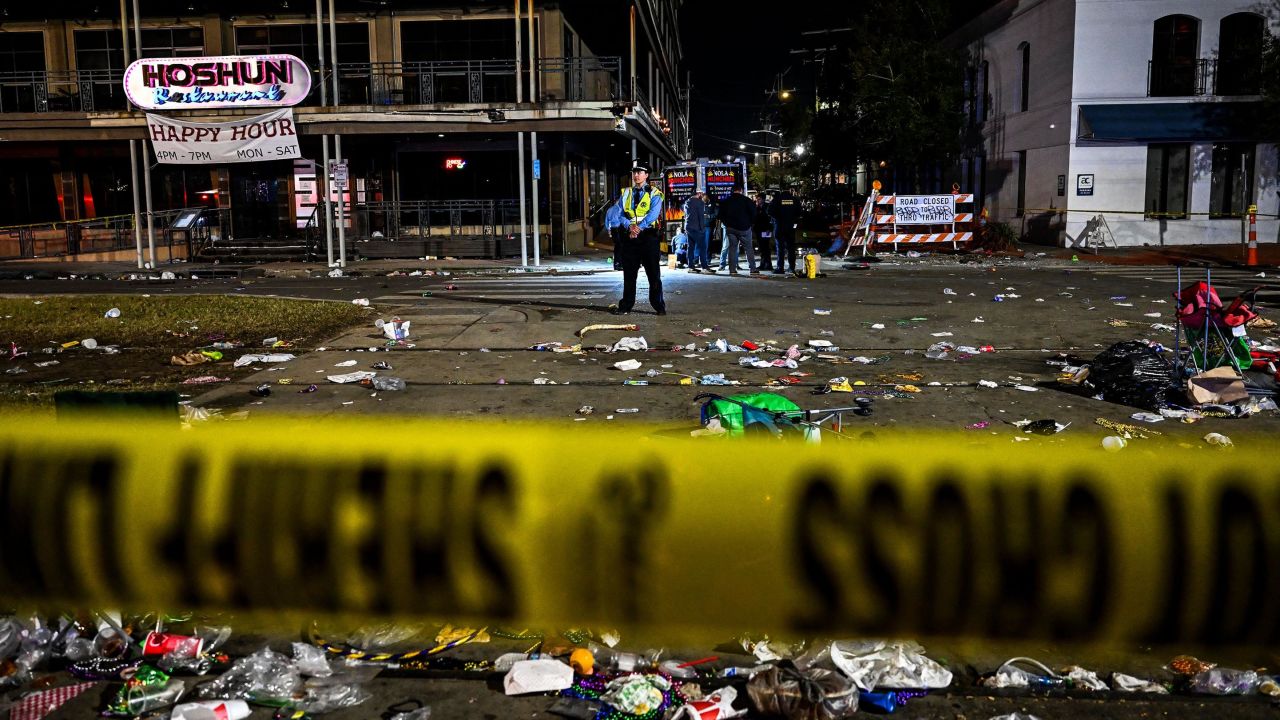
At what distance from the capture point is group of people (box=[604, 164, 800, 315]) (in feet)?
41.1

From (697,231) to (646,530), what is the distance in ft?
54.6

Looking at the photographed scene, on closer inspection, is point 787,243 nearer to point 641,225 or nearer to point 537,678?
point 641,225

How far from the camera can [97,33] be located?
94.4 feet

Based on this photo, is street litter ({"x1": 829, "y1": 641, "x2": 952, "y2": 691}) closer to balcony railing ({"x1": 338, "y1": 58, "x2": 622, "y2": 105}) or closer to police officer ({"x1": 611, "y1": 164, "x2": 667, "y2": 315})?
police officer ({"x1": 611, "y1": 164, "x2": 667, "y2": 315})

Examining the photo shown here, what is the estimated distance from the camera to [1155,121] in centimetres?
2591

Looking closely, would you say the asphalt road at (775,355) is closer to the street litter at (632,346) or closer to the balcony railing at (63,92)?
the street litter at (632,346)

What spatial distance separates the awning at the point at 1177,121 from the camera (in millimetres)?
25672

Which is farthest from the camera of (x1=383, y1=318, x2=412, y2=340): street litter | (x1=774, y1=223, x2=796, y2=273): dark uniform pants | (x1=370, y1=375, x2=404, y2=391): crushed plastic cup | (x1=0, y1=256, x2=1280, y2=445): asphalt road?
(x1=774, y1=223, x2=796, y2=273): dark uniform pants

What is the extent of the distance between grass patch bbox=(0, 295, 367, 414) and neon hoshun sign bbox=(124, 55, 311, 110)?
7694 millimetres

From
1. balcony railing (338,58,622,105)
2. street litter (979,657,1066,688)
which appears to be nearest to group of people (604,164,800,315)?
balcony railing (338,58,622,105)

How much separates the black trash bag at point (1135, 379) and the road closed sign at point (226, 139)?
18.1 meters

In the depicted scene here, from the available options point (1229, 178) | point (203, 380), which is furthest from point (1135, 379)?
point (1229, 178)

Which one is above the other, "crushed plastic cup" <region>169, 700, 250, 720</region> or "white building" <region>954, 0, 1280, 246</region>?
"white building" <region>954, 0, 1280, 246</region>

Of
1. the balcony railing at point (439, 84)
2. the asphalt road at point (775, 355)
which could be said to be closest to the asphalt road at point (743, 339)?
the asphalt road at point (775, 355)
